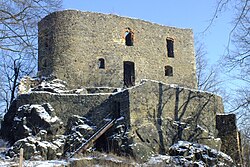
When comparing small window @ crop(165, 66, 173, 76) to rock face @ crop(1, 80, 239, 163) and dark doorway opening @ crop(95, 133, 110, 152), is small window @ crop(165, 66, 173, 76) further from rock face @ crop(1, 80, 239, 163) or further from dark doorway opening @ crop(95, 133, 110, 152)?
dark doorway opening @ crop(95, 133, 110, 152)

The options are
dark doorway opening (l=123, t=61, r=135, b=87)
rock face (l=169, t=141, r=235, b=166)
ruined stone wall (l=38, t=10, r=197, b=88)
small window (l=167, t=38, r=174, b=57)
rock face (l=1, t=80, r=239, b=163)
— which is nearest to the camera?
rock face (l=169, t=141, r=235, b=166)

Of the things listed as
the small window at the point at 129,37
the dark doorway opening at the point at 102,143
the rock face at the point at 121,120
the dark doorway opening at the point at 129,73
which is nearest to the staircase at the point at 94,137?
the rock face at the point at 121,120

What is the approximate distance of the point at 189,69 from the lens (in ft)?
78.7

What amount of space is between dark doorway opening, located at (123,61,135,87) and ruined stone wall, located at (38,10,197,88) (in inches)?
8.9

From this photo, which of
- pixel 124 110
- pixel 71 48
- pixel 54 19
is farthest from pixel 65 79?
pixel 124 110

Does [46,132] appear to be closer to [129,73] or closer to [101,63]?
[101,63]

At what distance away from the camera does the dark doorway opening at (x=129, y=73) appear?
21875 mm

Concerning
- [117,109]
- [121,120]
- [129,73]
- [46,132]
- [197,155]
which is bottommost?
[197,155]

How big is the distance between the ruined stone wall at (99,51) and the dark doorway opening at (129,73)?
0.23 meters

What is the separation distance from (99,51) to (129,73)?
2.28 m

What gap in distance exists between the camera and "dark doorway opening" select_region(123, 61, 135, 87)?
21875mm

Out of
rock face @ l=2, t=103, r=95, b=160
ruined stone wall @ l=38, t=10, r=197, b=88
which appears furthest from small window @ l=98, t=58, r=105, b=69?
rock face @ l=2, t=103, r=95, b=160

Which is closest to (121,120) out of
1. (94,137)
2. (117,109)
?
(117,109)

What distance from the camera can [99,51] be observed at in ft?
71.0
